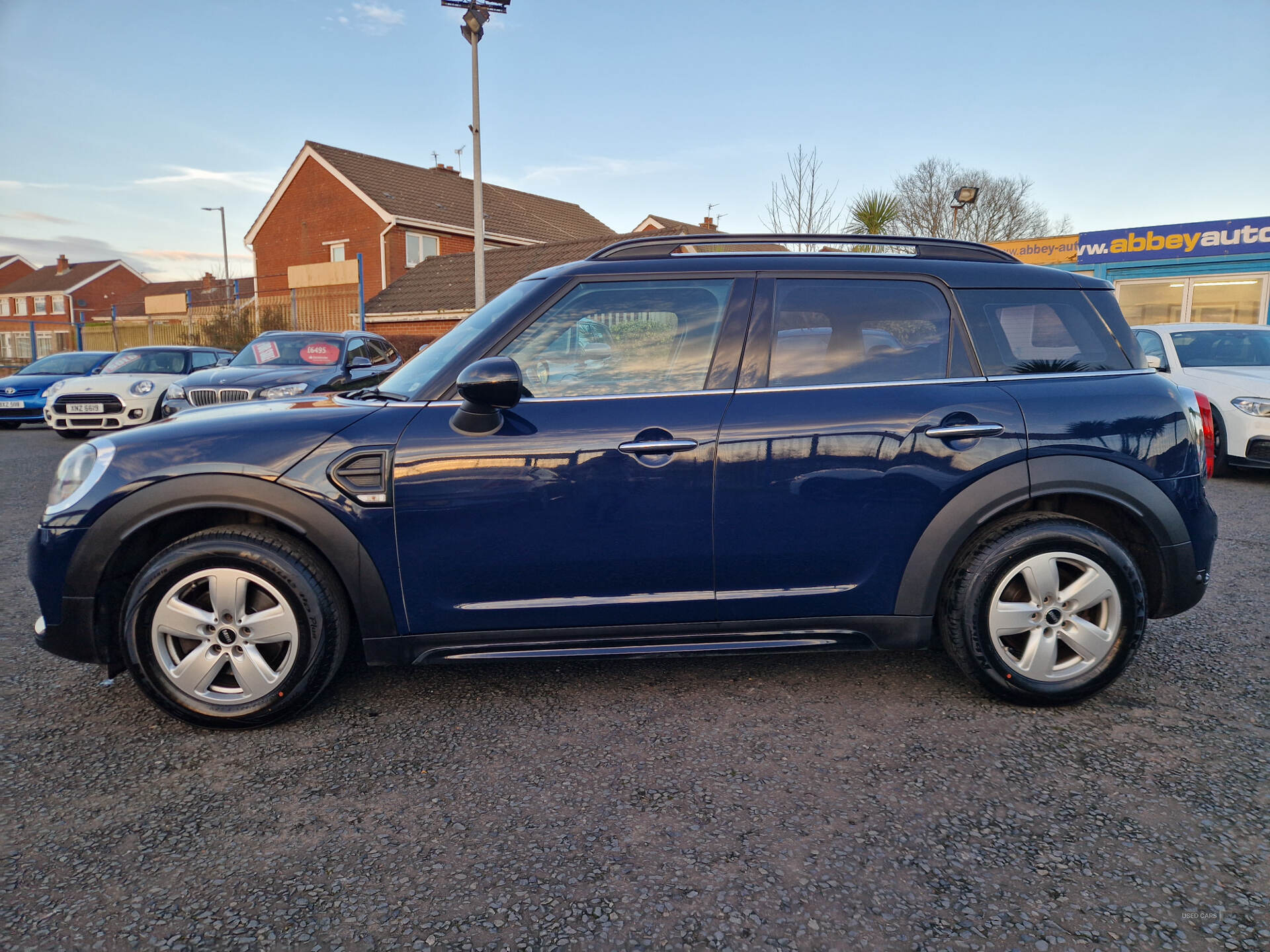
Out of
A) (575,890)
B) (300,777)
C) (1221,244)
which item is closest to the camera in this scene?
(575,890)

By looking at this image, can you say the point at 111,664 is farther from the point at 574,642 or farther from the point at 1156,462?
the point at 1156,462

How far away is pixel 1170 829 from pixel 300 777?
2646 millimetres

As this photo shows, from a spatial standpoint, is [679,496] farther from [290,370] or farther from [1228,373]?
[290,370]

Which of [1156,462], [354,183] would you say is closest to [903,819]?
[1156,462]

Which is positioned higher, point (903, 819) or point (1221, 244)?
point (1221, 244)

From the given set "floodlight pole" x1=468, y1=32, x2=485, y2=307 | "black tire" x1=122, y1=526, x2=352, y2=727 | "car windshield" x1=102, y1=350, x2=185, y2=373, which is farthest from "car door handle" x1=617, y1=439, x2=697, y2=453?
"floodlight pole" x1=468, y1=32, x2=485, y2=307

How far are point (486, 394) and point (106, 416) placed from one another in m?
12.3

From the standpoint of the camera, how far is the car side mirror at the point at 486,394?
9.32 ft

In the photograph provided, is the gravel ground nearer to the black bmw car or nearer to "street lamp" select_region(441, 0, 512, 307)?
the black bmw car

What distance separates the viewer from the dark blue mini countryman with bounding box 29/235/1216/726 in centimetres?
291

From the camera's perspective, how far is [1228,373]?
833 centimetres

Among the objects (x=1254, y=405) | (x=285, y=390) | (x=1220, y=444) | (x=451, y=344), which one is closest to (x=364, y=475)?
(x=451, y=344)

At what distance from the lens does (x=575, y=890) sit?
6.89 feet

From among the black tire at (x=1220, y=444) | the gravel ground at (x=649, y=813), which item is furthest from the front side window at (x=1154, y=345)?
the gravel ground at (x=649, y=813)
